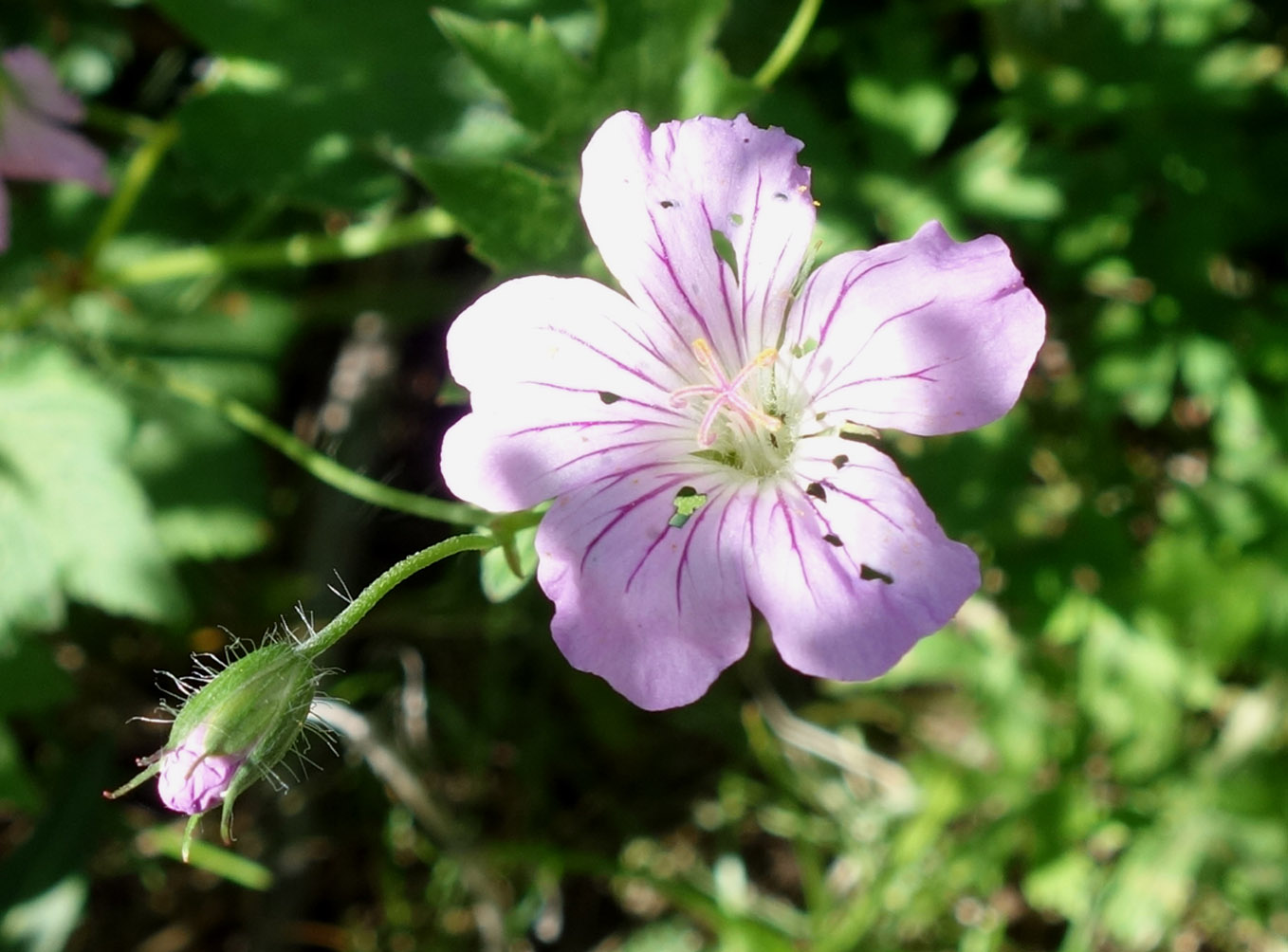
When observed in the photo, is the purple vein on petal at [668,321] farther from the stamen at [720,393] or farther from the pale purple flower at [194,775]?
the pale purple flower at [194,775]

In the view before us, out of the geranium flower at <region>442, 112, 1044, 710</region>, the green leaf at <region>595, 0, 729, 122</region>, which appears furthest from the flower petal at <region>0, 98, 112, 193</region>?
the geranium flower at <region>442, 112, 1044, 710</region>

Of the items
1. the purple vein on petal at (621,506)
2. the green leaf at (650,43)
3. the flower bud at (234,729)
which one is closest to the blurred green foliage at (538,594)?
the green leaf at (650,43)

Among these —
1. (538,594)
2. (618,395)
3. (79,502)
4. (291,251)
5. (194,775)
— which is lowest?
(538,594)

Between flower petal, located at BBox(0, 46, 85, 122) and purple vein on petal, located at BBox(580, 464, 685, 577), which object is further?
flower petal, located at BBox(0, 46, 85, 122)

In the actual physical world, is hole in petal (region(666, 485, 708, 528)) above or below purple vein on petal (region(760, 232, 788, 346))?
below

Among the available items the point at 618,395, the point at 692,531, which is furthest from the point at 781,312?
the point at 692,531

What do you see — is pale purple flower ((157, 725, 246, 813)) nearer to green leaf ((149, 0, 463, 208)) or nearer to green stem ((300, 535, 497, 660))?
green stem ((300, 535, 497, 660))

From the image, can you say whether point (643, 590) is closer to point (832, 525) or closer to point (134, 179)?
point (832, 525)

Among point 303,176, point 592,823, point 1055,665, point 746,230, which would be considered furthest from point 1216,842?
point 303,176
